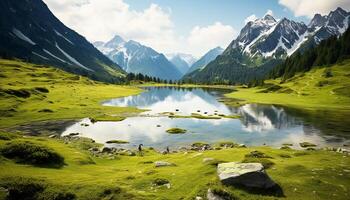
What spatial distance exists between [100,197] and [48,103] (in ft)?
333

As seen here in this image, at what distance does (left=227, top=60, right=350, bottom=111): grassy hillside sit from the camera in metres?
136

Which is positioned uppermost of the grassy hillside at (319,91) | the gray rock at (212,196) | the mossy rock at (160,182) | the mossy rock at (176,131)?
the grassy hillside at (319,91)

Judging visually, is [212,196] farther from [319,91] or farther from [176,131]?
[319,91]

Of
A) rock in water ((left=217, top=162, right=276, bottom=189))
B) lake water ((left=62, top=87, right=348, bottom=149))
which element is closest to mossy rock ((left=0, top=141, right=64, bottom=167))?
rock in water ((left=217, top=162, right=276, bottom=189))

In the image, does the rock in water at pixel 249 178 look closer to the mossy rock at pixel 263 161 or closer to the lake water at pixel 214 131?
the mossy rock at pixel 263 161

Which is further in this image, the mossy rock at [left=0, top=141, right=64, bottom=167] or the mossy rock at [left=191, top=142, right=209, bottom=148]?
the mossy rock at [left=191, top=142, right=209, bottom=148]

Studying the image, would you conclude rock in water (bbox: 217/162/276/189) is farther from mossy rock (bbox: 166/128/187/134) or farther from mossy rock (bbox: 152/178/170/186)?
mossy rock (bbox: 166/128/187/134)

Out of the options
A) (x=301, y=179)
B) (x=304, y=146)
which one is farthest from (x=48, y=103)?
(x=301, y=179)

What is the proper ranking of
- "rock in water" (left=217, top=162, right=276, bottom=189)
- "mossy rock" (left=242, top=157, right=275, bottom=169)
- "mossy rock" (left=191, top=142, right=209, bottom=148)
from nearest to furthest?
"rock in water" (left=217, top=162, right=276, bottom=189) < "mossy rock" (left=242, top=157, right=275, bottom=169) < "mossy rock" (left=191, top=142, right=209, bottom=148)

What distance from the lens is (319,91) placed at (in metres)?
159

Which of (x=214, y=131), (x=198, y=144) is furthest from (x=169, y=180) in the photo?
(x=214, y=131)

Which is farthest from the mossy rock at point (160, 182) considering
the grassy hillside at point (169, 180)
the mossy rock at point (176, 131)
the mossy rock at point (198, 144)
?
the mossy rock at point (176, 131)

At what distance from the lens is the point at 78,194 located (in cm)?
2536

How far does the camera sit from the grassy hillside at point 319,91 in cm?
13550
